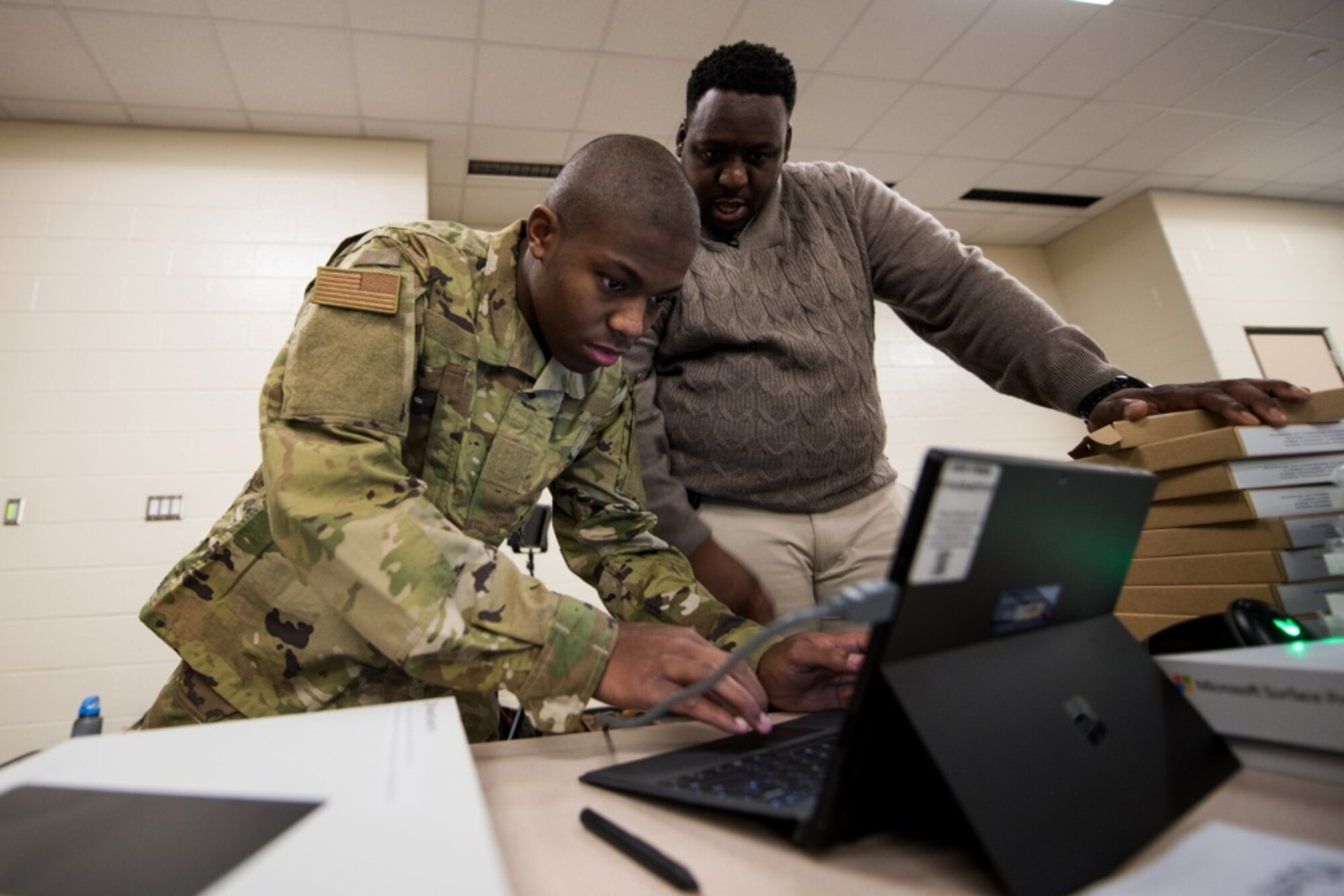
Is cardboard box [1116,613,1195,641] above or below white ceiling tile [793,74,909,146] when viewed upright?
below

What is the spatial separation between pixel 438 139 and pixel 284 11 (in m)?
0.95

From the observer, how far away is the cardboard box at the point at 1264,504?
89cm

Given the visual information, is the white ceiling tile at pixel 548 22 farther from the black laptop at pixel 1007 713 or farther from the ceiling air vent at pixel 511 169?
the black laptop at pixel 1007 713

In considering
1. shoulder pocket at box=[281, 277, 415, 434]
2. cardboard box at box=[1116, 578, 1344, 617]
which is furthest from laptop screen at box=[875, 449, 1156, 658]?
shoulder pocket at box=[281, 277, 415, 434]

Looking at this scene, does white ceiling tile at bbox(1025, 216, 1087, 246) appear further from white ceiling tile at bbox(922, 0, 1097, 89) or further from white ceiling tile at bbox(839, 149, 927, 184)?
white ceiling tile at bbox(922, 0, 1097, 89)

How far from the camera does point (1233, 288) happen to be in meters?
4.78

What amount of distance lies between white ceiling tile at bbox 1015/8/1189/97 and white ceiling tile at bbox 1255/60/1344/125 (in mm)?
1184

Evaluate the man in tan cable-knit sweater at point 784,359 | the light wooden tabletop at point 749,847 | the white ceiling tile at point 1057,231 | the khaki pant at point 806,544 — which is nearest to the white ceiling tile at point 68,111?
the man in tan cable-knit sweater at point 784,359

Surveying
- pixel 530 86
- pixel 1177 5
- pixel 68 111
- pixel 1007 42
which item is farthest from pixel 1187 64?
pixel 68 111

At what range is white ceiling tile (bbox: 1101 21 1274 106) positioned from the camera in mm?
3438

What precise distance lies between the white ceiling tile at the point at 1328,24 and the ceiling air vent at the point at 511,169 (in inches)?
150

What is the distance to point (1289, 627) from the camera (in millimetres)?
652

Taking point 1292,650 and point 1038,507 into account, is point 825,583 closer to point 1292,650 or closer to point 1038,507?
point 1292,650

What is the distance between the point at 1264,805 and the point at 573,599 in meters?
0.56
